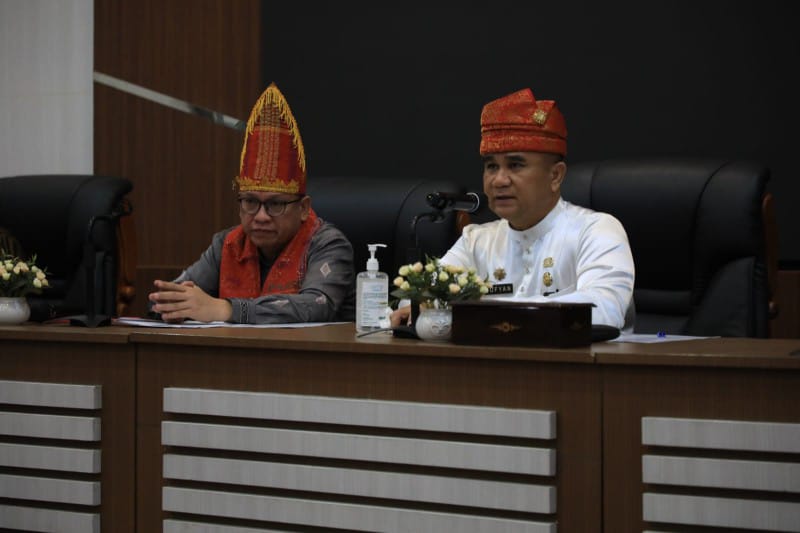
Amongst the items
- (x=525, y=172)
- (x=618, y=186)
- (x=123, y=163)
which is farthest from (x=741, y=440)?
(x=123, y=163)

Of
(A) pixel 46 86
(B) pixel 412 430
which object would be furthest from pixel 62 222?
(B) pixel 412 430

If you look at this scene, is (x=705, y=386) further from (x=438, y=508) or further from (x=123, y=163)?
(x=123, y=163)

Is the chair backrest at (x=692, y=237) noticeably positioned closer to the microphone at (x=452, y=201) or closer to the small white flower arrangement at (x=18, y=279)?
the microphone at (x=452, y=201)

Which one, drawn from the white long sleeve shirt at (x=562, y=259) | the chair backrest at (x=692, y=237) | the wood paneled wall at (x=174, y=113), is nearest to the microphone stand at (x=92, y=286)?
the white long sleeve shirt at (x=562, y=259)

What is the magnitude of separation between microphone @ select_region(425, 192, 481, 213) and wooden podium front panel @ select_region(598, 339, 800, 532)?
51cm

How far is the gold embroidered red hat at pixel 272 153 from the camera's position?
8.80 ft

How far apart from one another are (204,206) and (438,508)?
2730mm

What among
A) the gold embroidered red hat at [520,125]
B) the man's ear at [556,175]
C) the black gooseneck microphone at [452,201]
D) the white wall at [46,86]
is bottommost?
the black gooseneck microphone at [452,201]

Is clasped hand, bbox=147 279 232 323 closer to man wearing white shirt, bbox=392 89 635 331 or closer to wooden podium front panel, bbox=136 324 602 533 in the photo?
wooden podium front panel, bbox=136 324 602 533

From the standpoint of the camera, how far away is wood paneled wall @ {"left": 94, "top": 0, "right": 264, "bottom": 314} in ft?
13.7

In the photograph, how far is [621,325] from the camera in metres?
2.21

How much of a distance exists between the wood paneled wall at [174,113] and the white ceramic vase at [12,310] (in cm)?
179

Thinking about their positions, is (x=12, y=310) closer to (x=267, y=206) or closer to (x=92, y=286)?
(x=92, y=286)

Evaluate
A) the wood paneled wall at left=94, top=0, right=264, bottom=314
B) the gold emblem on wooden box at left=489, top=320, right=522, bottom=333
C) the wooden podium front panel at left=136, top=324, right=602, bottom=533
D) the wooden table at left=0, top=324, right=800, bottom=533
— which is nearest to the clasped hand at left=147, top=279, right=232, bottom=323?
the wooden table at left=0, top=324, right=800, bottom=533
